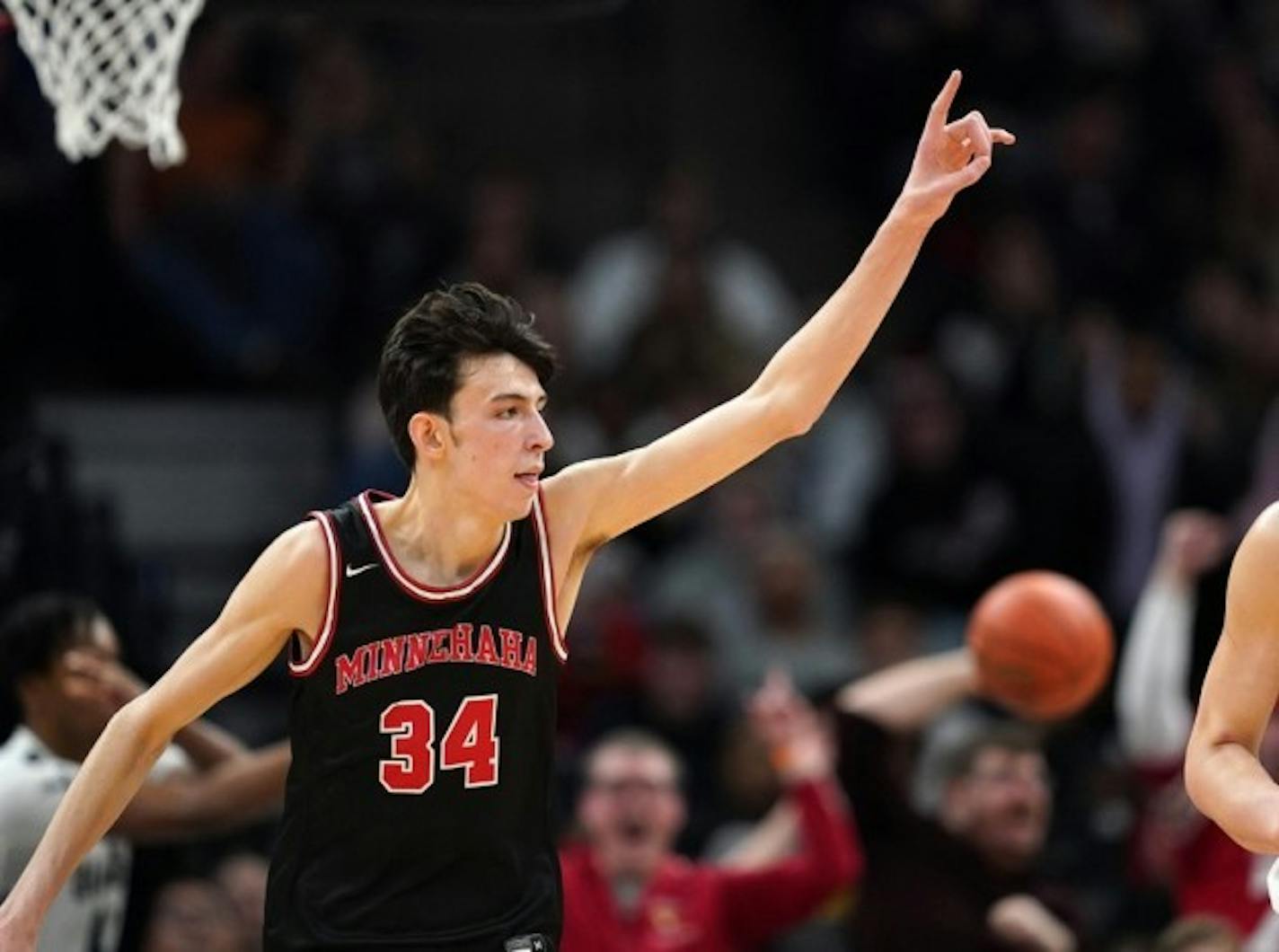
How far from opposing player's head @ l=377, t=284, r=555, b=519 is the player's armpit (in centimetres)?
167

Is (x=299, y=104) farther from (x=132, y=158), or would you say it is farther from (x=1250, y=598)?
(x=1250, y=598)

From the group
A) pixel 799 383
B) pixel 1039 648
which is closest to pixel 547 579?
pixel 799 383

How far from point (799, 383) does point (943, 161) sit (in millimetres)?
512

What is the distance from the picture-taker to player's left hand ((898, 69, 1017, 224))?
5520 millimetres

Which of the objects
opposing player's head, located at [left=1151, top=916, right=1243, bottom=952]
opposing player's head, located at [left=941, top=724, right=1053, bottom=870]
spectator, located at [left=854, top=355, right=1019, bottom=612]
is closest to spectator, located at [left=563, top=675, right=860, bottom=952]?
opposing player's head, located at [left=941, top=724, right=1053, bottom=870]

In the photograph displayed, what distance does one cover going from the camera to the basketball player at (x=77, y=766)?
23.1 feet

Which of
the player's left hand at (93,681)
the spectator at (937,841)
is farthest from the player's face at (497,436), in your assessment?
the spectator at (937,841)

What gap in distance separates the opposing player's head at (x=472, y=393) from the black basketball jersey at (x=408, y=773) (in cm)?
20

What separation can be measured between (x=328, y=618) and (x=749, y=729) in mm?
5626

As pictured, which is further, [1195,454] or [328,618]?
[1195,454]

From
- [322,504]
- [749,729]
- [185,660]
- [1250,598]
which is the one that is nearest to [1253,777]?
[1250,598]

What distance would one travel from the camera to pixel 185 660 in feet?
18.0

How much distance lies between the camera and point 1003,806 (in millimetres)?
7844

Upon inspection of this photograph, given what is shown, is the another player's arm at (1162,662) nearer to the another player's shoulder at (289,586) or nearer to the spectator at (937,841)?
the spectator at (937,841)
